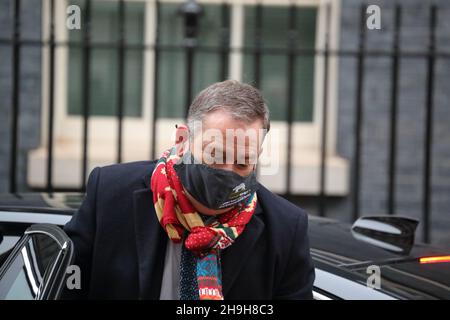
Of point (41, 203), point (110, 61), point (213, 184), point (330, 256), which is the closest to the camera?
point (213, 184)

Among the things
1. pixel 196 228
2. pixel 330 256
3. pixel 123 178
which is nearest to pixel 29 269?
pixel 123 178

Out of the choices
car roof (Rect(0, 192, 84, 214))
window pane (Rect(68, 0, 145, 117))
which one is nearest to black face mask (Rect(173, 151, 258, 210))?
car roof (Rect(0, 192, 84, 214))

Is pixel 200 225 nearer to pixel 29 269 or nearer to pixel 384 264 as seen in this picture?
pixel 29 269

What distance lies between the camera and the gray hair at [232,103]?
2221 mm

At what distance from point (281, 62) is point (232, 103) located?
5.41m

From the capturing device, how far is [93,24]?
750cm

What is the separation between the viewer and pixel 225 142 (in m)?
2.21

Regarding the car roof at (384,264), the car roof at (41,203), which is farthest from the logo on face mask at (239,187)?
the car roof at (41,203)

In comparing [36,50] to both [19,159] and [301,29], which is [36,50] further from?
[301,29]

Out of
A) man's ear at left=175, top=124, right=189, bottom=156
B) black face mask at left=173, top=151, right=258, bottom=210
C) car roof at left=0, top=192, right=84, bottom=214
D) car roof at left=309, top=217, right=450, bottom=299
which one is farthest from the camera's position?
car roof at left=0, top=192, right=84, bottom=214

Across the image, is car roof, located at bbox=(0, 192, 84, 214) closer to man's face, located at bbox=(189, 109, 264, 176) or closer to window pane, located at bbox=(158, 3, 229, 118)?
man's face, located at bbox=(189, 109, 264, 176)

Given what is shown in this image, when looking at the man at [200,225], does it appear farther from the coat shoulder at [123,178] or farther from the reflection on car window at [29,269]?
the reflection on car window at [29,269]

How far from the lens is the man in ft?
7.29
